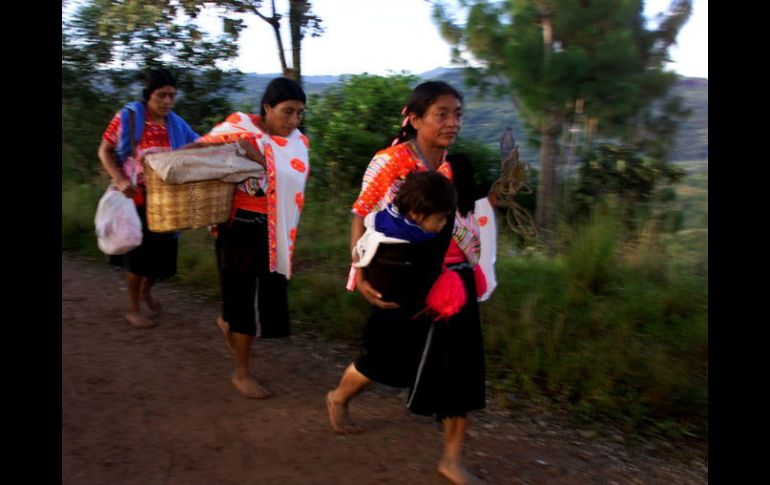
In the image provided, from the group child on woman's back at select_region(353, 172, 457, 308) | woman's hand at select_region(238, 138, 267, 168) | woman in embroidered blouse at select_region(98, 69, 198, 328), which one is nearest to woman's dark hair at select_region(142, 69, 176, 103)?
woman in embroidered blouse at select_region(98, 69, 198, 328)

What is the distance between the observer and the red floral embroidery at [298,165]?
3.83 metres

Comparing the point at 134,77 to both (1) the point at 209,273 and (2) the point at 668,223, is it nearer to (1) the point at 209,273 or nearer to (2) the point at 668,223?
(1) the point at 209,273

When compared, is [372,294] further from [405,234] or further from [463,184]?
[463,184]

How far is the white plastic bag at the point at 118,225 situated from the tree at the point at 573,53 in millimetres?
4004

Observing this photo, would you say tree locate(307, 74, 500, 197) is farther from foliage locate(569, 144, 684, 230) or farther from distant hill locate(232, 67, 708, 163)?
foliage locate(569, 144, 684, 230)

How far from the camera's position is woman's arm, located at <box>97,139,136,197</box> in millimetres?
4625

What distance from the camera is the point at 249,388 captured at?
13.3 feet

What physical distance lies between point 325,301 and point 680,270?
2.75 m

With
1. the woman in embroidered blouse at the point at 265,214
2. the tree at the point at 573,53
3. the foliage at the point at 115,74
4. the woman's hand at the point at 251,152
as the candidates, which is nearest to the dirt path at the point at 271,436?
the woman in embroidered blouse at the point at 265,214

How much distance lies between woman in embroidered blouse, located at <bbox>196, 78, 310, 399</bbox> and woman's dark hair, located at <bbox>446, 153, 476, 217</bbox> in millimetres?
1074

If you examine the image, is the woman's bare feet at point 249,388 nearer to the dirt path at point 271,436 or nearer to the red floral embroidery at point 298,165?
the dirt path at point 271,436

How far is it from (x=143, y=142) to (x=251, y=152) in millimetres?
1408
